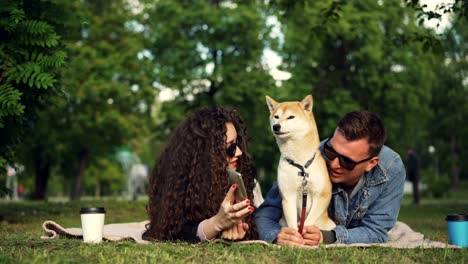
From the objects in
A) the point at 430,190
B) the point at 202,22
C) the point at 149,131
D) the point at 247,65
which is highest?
the point at 202,22

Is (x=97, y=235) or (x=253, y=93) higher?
(x=253, y=93)

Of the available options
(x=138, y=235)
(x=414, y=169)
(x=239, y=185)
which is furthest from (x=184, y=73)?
(x=239, y=185)

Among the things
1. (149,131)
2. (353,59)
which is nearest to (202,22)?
(149,131)

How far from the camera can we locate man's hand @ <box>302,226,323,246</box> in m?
5.82

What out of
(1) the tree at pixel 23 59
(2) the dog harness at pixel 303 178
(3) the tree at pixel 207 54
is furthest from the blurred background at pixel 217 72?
(2) the dog harness at pixel 303 178

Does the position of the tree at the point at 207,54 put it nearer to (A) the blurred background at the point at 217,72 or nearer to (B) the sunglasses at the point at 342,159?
(A) the blurred background at the point at 217,72

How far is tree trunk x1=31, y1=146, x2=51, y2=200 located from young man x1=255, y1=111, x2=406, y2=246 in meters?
25.7

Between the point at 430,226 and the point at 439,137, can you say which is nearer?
the point at 430,226

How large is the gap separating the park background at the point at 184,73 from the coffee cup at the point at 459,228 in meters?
2.77

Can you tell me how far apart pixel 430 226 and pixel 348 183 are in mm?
5921

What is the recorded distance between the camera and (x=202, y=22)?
25703 mm

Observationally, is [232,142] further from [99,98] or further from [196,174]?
[99,98]

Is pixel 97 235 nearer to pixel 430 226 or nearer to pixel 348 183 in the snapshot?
pixel 348 183

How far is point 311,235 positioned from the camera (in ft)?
19.1
